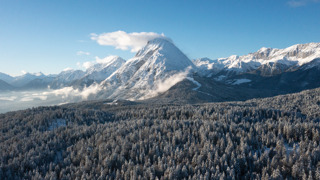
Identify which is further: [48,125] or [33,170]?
[48,125]

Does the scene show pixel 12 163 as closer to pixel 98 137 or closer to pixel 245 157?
pixel 98 137

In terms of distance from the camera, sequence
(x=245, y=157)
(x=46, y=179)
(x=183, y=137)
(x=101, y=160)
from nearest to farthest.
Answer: (x=46, y=179) → (x=245, y=157) → (x=101, y=160) → (x=183, y=137)

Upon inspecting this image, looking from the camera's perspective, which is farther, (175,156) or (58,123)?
(58,123)

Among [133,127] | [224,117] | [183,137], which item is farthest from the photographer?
[224,117]

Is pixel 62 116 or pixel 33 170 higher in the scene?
pixel 62 116

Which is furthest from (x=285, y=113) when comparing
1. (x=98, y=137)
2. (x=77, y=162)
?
(x=77, y=162)

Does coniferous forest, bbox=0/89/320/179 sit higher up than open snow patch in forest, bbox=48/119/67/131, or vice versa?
open snow patch in forest, bbox=48/119/67/131

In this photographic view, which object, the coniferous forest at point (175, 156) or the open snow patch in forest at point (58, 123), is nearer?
the coniferous forest at point (175, 156)

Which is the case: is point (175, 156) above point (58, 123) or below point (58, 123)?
below

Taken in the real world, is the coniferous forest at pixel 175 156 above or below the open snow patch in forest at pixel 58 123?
below

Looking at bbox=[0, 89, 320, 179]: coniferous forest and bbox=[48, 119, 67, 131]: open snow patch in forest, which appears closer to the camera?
bbox=[0, 89, 320, 179]: coniferous forest
